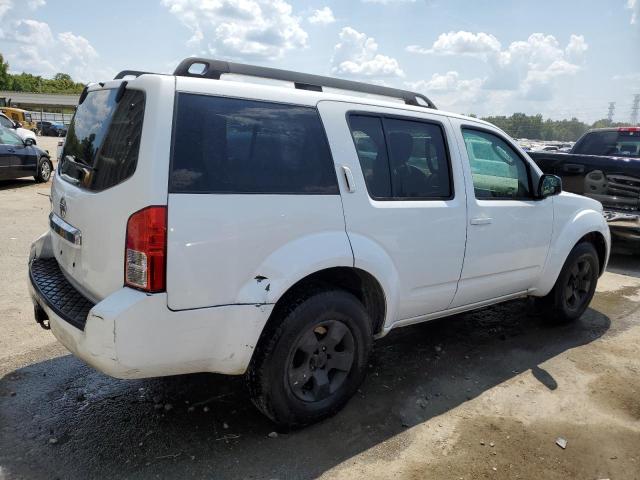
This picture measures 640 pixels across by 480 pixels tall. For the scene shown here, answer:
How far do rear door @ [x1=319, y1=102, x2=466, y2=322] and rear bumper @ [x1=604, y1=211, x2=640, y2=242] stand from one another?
180 inches

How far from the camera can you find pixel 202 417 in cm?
319

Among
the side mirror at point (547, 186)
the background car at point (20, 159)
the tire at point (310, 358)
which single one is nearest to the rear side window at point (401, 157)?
the tire at point (310, 358)

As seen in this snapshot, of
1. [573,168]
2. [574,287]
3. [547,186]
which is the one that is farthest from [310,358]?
[573,168]

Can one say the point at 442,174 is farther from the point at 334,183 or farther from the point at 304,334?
the point at 304,334

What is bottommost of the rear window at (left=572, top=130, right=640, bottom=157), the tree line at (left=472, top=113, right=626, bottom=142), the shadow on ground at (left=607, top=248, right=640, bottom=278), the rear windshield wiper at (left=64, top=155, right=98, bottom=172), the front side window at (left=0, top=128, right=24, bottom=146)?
the shadow on ground at (left=607, top=248, right=640, bottom=278)

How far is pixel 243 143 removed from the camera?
2.71m

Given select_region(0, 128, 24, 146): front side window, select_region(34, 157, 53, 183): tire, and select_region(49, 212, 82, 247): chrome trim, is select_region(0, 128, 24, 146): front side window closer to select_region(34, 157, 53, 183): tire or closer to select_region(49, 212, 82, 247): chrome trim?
select_region(34, 157, 53, 183): tire

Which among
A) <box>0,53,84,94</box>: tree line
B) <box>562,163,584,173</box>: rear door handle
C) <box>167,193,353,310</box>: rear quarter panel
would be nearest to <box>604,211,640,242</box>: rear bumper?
<box>562,163,584,173</box>: rear door handle

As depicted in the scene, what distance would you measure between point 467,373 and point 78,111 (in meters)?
3.29

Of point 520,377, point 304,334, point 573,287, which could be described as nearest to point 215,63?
point 304,334

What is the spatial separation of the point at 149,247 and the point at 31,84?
418 feet

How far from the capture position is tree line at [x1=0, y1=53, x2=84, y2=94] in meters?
96.1

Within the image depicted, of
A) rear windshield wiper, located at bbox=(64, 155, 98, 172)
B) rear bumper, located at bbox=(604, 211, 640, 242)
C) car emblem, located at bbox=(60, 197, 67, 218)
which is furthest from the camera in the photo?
rear bumper, located at bbox=(604, 211, 640, 242)

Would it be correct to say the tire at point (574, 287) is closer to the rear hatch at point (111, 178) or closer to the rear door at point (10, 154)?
the rear hatch at point (111, 178)
